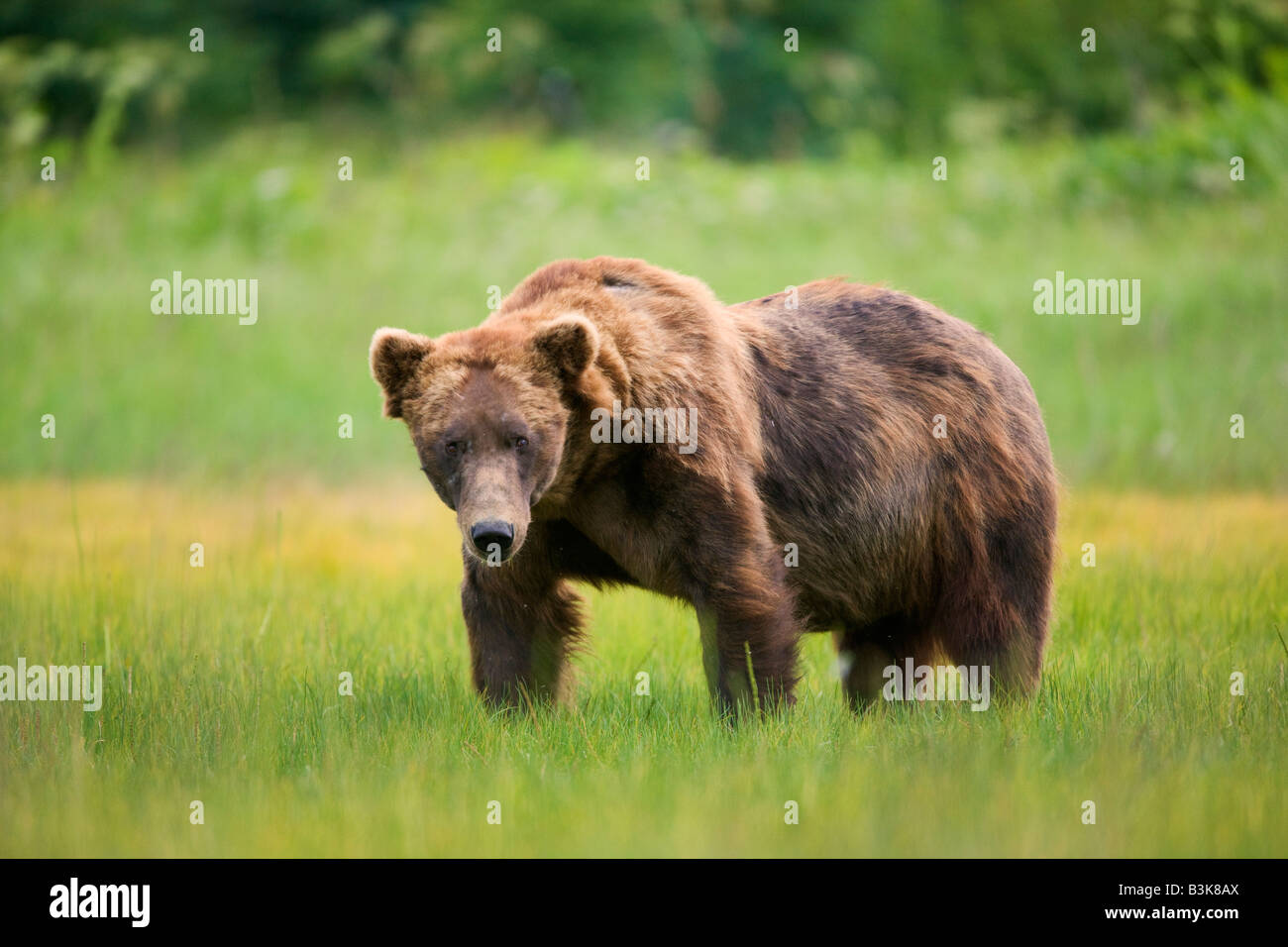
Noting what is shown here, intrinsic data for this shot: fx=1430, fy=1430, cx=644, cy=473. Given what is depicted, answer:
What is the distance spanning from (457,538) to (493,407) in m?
6.12

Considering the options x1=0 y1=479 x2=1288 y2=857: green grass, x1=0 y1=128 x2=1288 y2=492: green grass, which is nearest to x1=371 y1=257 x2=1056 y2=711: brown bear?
x1=0 y1=479 x2=1288 y2=857: green grass

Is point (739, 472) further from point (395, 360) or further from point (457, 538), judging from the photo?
point (457, 538)

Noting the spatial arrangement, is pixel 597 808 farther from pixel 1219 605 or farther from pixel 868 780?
pixel 1219 605

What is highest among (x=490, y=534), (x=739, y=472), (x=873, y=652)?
(x=739, y=472)

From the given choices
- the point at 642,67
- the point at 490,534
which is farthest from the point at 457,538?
the point at 642,67

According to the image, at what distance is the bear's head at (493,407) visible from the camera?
556 centimetres

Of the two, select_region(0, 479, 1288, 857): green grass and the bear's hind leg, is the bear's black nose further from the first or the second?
the bear's hind leg

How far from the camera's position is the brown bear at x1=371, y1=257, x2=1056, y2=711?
19.2ft

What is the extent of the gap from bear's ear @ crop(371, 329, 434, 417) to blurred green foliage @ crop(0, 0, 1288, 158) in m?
17.7

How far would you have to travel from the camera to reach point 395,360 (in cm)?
600

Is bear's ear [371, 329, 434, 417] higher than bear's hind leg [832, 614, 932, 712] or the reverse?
higher

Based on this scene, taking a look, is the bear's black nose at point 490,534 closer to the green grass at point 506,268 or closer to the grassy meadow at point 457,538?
the grassy meadow at point 457,538

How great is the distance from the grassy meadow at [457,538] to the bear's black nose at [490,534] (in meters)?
0.89

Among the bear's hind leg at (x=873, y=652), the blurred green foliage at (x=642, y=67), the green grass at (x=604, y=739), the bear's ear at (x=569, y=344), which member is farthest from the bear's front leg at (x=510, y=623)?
the blurred green foliage at (x=642, y=67)
